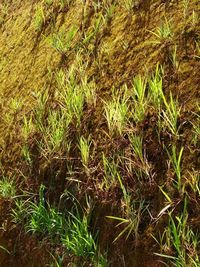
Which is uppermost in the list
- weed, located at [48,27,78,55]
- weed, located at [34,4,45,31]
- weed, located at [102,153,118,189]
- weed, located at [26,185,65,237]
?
weed, located at [34,4,45,31]

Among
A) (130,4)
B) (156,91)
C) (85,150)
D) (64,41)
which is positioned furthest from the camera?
(64,41)

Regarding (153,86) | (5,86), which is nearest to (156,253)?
(153,86)

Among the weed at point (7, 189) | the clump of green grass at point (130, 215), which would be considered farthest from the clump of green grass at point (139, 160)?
the weed at point (7, 189)

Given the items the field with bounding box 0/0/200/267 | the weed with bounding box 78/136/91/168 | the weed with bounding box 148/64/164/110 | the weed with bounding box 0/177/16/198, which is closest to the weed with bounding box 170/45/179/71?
the field with bounding box 0/0/200/267

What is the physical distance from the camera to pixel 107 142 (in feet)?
7.76

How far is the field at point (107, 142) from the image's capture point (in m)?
1.97

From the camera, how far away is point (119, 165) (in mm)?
2227

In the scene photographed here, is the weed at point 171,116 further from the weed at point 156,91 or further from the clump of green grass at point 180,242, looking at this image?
the clump of green grass at point 180,242

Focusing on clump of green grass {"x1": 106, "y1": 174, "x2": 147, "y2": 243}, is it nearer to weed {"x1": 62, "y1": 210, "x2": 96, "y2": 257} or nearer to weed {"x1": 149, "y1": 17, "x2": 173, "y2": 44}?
weed {"x1": 62, "y1": 210, "x2": 96, "y2": 257}

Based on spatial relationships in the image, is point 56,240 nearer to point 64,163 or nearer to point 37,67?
point 64,163

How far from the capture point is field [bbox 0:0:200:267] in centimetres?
197

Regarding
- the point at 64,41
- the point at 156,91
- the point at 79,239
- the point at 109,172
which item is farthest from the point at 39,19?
the point at 79,239

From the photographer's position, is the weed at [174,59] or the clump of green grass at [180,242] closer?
the clump of green grass at [180,242]

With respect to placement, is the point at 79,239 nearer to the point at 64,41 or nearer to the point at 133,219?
the point at 133,219
